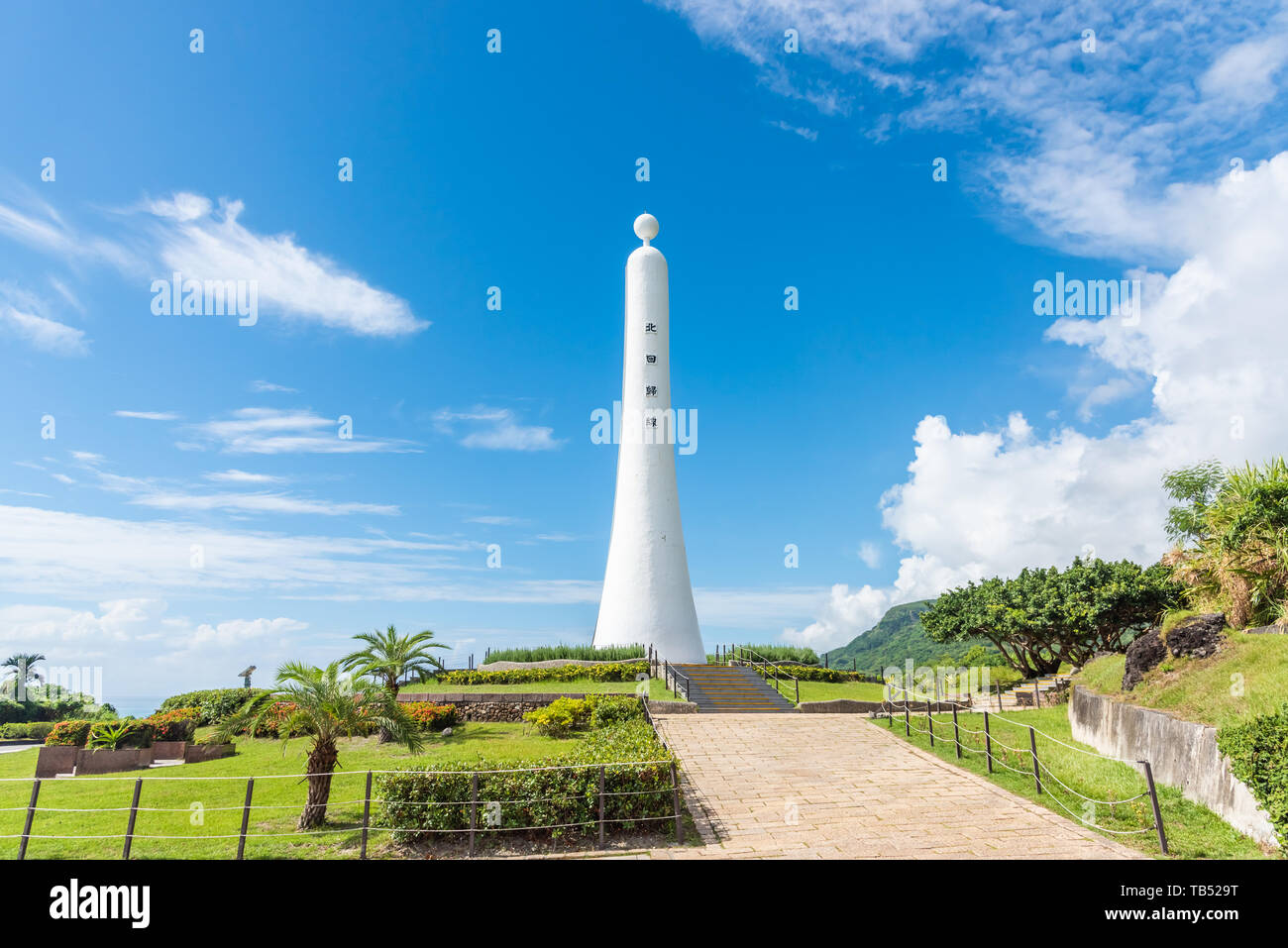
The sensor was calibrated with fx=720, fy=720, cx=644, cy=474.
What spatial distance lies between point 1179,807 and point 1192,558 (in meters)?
7.68

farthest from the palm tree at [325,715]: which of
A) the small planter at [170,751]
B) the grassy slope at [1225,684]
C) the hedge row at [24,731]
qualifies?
the hedge row at [24,731]

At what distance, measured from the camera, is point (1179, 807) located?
29.3 ft

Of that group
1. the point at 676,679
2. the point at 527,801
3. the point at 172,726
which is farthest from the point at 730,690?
the point at 172,726

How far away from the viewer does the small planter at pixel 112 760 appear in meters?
13.8

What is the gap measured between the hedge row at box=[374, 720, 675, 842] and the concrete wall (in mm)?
6450

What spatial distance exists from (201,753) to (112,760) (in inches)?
59.7

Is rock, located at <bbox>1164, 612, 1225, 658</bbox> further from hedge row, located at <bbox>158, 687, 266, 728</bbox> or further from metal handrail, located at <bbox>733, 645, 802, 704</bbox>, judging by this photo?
hedge row, located at <bbox>158, 687, 266, 728</bbox>

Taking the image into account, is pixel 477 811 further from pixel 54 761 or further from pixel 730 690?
pixel 730 690

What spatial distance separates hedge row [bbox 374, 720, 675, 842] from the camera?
8.57m

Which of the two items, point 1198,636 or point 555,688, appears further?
point 555,688

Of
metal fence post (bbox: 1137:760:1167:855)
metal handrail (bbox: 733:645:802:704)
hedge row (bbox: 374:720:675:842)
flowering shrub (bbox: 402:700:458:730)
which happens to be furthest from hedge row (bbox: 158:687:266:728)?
metal fence post (bbox: 1137:760:1167:855)

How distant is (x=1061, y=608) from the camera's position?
70.6 feet
